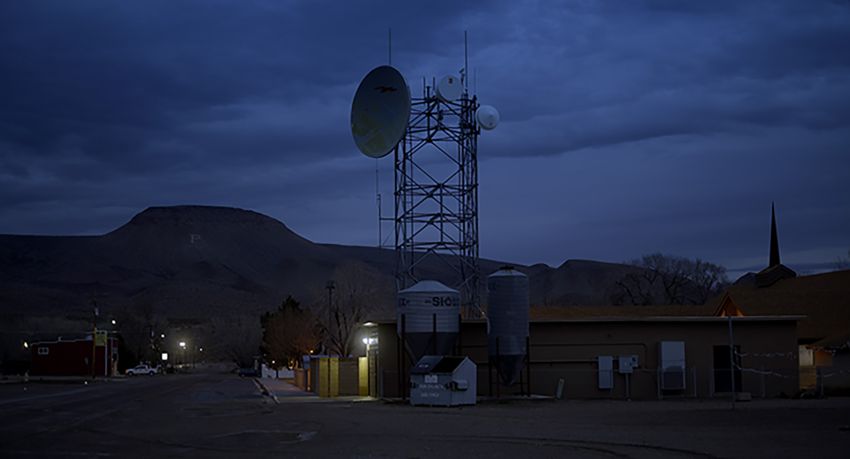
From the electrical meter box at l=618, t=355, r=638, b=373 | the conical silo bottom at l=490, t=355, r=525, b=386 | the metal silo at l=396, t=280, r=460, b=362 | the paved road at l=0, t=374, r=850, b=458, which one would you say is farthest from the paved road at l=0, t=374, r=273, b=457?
the electrical meter box at l=618, t=355, r=638, b=373

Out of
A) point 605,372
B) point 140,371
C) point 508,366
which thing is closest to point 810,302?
point 605,372

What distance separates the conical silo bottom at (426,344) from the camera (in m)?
40.1

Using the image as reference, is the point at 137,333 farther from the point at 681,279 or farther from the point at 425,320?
the point at 425,320

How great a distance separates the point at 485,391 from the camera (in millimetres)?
42250

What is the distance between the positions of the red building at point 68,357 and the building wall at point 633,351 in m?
68.1

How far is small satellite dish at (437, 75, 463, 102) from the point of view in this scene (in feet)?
152

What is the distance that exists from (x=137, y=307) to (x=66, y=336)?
7605 cm

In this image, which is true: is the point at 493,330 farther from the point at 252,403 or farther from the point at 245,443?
the point at 245,443

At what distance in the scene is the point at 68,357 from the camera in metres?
103

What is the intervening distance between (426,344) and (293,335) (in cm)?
4597

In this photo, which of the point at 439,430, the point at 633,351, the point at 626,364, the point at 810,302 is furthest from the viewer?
the point at 810,302

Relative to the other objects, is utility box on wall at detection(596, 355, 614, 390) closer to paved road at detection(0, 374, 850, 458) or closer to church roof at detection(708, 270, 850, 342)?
paved road at detection(0, 374, 850, 458)

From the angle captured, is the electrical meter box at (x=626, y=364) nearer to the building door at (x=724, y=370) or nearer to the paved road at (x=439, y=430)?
the paved road at (x=439, y=430)

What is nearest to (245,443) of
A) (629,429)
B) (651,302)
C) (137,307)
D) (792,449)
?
(629,429)
